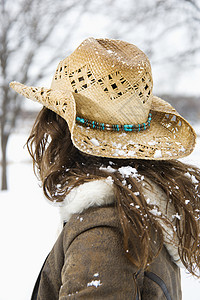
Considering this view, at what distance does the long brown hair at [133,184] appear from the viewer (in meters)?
0.94

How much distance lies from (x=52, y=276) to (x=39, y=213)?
357cm

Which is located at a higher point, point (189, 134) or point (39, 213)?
point (189, 134)

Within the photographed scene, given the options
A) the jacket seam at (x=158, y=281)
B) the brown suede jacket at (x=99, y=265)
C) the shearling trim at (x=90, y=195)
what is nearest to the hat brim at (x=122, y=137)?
the shearling trim at (x=90, y=195)

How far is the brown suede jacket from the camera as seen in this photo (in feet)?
2.90

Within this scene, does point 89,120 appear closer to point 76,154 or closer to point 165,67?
point 76,154

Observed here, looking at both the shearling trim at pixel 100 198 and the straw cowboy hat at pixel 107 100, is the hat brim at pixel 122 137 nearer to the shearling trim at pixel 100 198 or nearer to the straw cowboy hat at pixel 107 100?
the straw cowboy hat at pixel 107 100

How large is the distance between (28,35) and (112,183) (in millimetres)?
5556

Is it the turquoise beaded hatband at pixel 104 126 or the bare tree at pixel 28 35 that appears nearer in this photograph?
the turquoise beaded hatband at pixel 104 126

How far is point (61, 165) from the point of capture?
1113 mm

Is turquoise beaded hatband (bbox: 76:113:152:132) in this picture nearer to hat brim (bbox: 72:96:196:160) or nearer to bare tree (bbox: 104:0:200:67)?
hat brim (bbox: 72:96:196:160)

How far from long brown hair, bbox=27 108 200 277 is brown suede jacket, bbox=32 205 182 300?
4 centimetres

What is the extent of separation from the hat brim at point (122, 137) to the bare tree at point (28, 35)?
4924 mm

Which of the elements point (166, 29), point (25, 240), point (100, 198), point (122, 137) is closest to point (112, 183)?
point (100, 198)

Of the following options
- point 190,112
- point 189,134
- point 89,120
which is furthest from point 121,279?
point 190,112
